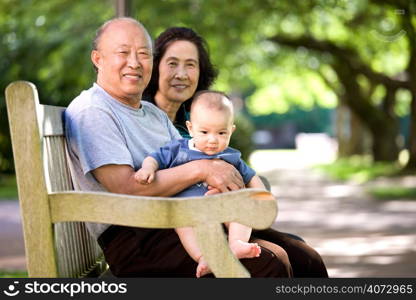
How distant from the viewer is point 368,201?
13703mm

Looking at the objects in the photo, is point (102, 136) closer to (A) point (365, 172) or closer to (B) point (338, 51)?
(A) point (365, 172)

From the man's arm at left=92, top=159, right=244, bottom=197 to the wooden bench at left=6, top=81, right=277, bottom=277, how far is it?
8.7 inches

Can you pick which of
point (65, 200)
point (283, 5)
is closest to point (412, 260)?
point (65, 200)

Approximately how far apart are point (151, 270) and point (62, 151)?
24.0 inches

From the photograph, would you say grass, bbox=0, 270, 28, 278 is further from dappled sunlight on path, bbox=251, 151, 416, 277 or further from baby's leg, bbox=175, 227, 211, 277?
baby's leg, bbox=175, 227, 211, 277

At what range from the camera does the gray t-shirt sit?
2.87 meters

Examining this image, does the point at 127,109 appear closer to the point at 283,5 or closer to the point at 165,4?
the point at 165,4

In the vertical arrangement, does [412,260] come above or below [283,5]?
below

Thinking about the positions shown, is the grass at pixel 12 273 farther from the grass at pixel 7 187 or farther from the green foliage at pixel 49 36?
the grass at pixel 7 187

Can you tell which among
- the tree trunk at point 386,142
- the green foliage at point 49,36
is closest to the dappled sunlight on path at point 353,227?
the green foliage at point 49,36

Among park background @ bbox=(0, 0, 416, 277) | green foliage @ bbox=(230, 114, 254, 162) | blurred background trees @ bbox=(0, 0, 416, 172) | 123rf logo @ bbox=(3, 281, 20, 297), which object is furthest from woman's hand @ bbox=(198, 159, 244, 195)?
green foliage @ bbox=(230, 114, 254, 162)

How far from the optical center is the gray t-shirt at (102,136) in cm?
287

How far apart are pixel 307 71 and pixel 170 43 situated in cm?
2515

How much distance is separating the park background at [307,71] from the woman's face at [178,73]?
61.3 inches
